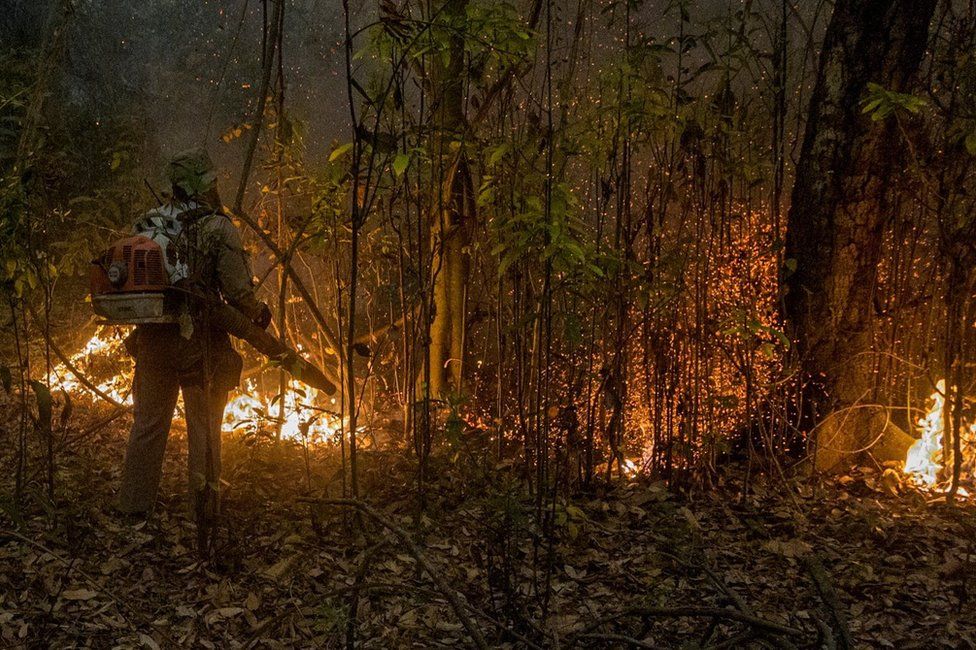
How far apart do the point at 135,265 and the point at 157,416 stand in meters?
0.88

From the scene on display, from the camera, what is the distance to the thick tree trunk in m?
4.25

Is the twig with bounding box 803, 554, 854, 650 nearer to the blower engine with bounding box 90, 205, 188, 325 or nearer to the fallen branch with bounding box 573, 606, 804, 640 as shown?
the fallen branch with bounding box 573, 606, 804, 640

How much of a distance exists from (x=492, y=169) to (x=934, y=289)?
2.77 meters

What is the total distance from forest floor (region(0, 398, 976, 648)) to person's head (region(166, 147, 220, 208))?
139cm

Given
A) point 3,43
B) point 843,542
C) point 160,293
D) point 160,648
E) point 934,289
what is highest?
point 3,43

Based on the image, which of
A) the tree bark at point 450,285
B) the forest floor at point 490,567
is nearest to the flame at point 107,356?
the forest floor at point 490,567

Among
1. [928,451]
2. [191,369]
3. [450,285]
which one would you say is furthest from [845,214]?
[191,369]

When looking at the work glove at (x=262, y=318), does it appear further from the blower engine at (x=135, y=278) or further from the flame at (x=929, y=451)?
the flame at (x=929, y=451)

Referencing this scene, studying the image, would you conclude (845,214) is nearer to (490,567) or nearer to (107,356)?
(490,567)

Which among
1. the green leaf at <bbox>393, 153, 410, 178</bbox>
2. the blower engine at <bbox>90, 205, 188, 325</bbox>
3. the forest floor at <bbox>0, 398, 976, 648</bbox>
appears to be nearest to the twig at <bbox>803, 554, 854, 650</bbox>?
the forest floor at <bbox>0, 398, 976, 648</bbox>

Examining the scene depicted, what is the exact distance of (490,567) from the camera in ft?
9.51

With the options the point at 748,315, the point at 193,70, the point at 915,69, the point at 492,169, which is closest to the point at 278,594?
the point at 492,169

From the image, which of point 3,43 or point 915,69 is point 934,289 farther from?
point 3,43

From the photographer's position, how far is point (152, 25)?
12797 mm
